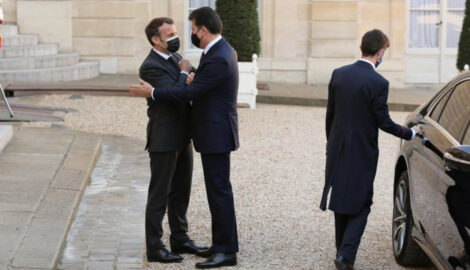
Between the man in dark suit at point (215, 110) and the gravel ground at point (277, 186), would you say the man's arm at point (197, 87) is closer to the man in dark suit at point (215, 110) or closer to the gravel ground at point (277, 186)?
the man in dark suit at point (215, 110)

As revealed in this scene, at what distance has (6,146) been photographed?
10062mm

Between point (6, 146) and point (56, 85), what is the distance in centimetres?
622

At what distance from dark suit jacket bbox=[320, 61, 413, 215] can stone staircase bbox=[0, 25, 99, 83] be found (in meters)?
10.5

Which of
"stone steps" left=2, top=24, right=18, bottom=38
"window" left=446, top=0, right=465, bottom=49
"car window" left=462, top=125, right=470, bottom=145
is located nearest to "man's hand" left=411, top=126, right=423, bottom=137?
"car window" left=462, top=125, right=470, bottom=145

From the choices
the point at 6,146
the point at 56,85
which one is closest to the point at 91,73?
the point at 56,85

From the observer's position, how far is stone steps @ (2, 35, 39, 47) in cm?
1759

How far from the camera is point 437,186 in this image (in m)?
5.80

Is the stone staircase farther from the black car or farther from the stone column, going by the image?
the black car

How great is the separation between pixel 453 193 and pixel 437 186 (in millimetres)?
368

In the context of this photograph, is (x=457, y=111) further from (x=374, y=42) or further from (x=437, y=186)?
(x=374, y=42)

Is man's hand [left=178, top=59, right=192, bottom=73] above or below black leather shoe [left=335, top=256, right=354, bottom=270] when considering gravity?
above

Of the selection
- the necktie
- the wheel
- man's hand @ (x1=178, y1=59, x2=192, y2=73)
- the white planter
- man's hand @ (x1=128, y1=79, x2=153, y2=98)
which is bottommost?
the wheel

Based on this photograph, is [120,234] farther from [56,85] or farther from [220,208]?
[56,85]

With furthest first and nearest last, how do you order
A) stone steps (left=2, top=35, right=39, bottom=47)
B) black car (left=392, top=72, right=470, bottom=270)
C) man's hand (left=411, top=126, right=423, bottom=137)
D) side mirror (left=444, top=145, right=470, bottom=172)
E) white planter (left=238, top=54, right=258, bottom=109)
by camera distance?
stone steps (left=2, top=35, right=39, bottom=47) < white planter (left=238, top=54, right=258, bottom=109) < man's hand (left=411, top=126, right=423, bottom=137) < black car (left=392, top=72, right=470, bottom=270) < side mirror (left=444, top=145, right=470, bottom=172)
